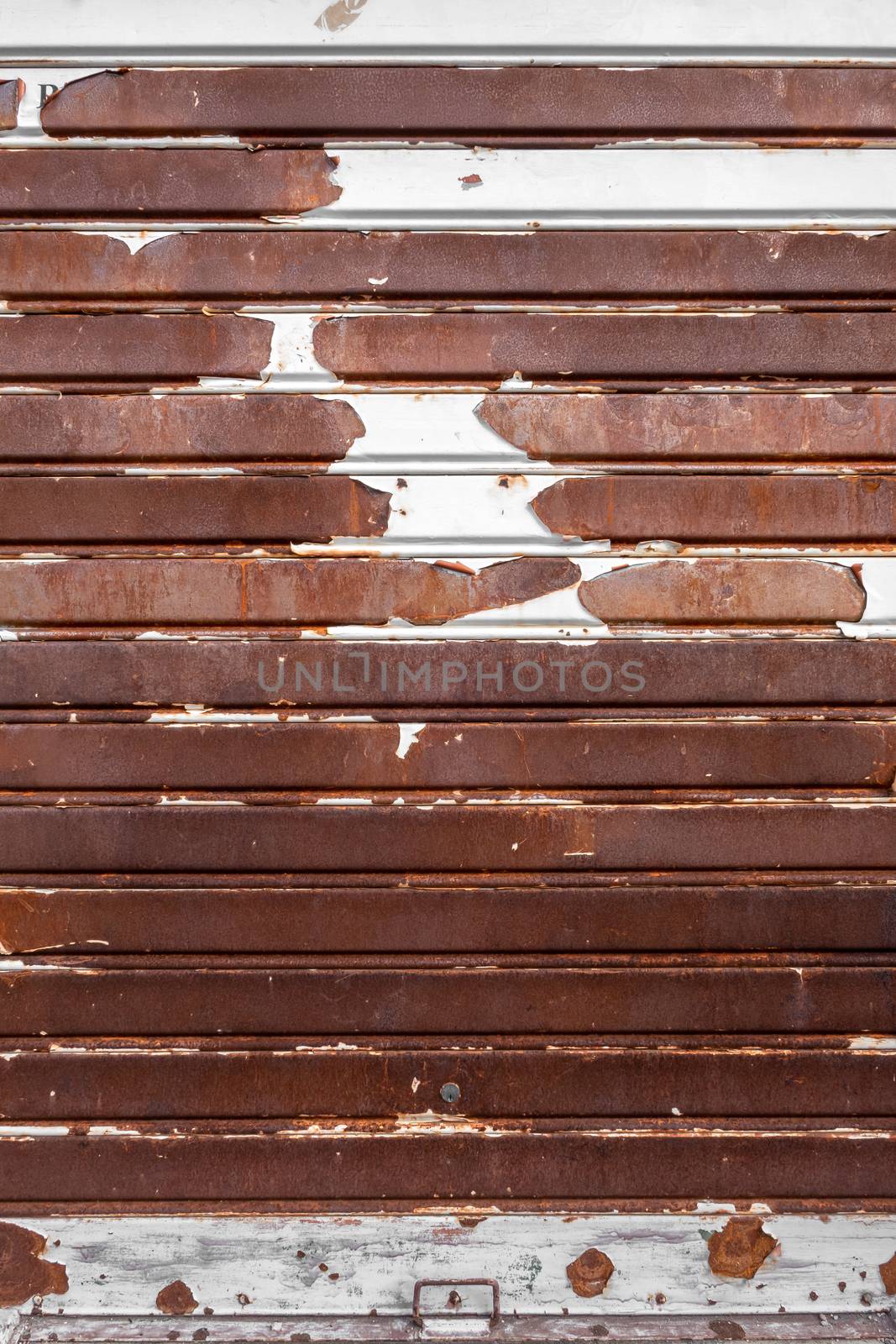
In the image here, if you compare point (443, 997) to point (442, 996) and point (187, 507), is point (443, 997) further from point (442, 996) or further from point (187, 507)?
point (187, 507)

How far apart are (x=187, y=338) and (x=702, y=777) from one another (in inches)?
84.8

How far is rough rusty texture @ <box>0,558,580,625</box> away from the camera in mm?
2416

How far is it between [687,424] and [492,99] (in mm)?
1189

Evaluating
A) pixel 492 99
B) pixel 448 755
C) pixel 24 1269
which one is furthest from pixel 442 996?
pixel 492 99

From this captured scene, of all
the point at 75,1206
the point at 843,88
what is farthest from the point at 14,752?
the point at 843,88

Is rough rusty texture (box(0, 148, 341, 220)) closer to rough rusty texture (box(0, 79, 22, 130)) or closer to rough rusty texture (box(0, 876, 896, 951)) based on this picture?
rough rusty texture (box(0, 79, 22, 130))

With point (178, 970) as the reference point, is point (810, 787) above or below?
above

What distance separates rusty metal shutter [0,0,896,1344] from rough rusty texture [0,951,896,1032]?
0.05 ft

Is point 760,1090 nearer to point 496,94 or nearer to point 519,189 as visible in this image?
point 519,189

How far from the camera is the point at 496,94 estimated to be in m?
2.38

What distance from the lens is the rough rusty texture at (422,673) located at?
241 centimetres

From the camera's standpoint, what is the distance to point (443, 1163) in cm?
238
